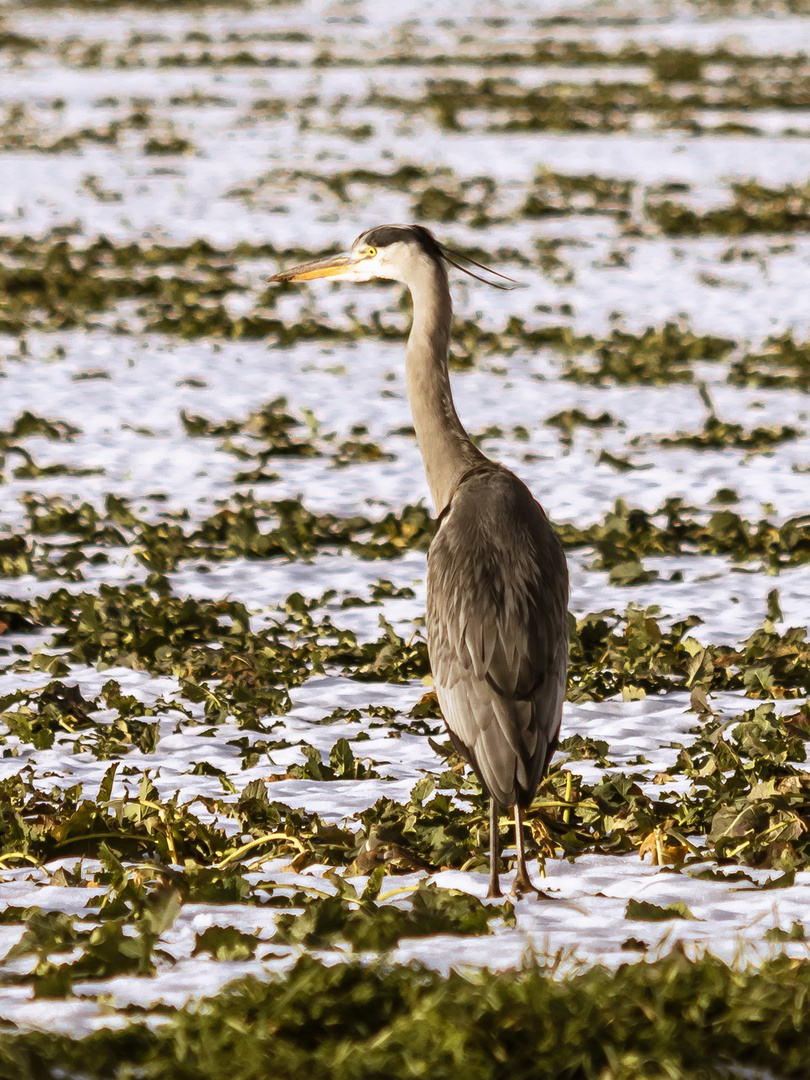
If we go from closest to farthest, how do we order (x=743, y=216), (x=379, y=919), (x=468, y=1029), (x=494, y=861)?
(x=468, y=1029)
(x=379, y=919)
(x=494, y=861)
(x=743, y=216)

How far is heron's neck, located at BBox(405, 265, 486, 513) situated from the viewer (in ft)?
19.6

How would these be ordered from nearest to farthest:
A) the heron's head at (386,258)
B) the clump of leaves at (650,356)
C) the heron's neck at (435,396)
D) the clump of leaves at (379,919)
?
the clump of leaves at (379,919), the heron's neck at (435,396), the heron's head at (386,258), the clump of leaves at (650,356)

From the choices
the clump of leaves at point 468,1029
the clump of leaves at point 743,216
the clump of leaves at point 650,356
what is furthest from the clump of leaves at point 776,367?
the clump of leaves at point 468,1029

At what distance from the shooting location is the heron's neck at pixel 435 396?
5.97 meters

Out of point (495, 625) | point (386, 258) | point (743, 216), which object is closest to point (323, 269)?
point (386, 258)

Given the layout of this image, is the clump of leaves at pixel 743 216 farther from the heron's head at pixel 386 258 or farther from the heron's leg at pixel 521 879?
the heron's leg at pixel 521 879

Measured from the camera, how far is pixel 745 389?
1343cm

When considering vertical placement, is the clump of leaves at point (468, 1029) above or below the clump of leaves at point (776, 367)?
below

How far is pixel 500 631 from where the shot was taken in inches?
194

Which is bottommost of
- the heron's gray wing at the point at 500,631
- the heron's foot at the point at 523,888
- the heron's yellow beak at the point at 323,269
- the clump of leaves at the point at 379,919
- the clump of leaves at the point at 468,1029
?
the heron's foot at the point at 523,888

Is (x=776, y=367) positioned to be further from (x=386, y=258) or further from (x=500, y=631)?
(x=500, y=631)

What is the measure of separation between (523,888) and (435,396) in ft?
7.13

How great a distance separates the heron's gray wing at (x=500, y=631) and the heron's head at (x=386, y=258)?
126cm

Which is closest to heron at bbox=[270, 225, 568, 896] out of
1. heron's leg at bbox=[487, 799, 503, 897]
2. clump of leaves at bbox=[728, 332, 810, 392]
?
heron's leg at bbox=[487, 799, 503, 897]
